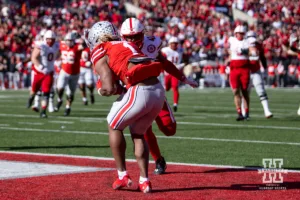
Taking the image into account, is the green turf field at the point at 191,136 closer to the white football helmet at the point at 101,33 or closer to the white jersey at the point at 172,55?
the white jersey at the point at 172,55

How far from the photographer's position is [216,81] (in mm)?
39062

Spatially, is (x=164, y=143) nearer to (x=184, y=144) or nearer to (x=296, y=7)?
(x=184, y=144)

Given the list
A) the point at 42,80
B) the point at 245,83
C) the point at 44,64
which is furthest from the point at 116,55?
the point at 44,64

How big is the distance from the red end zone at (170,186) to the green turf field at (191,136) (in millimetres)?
987

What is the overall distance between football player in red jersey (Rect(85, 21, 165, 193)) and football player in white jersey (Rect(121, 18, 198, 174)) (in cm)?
29

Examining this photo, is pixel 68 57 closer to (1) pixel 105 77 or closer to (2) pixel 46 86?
(2) pixel 46 86

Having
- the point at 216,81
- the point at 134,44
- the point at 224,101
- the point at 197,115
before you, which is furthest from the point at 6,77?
the point at 134,44

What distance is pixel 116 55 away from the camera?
7.29 meters

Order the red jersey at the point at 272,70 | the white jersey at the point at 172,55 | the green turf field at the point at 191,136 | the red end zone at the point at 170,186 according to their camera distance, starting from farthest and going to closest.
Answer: the red jersey at the point at 272,70 < the white jersey at the point at 172,55 < the green turf field at the point at 191,136 < the red end zone at the point at 170,186

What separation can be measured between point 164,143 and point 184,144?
0.36 metres

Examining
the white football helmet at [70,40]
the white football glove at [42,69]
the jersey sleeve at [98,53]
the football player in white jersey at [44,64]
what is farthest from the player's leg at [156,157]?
the white football helmet at [70,40]

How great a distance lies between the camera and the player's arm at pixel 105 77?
7.16m

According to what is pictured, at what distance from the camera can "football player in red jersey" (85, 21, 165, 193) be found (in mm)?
7270

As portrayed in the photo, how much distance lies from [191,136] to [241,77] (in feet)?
14.4
